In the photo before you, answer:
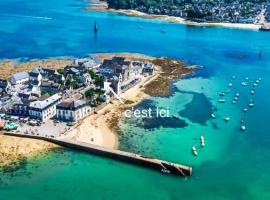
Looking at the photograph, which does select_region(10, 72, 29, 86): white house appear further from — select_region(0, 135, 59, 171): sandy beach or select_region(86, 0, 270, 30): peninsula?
select_region(86, 0, 270, 30): peninsula

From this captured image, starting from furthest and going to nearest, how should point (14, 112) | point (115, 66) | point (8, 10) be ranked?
point (8, 10) → point (115, 66) → point (14, 112)

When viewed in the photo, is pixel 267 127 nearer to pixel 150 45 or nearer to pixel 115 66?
pixel 115 66

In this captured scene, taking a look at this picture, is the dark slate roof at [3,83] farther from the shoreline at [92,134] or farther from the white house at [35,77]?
the shoreline at [92,134]

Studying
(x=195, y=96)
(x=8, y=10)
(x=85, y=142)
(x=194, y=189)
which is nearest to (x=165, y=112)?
(x=195, y=96)

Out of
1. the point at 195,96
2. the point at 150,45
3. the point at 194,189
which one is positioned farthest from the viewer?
the point at 150,45

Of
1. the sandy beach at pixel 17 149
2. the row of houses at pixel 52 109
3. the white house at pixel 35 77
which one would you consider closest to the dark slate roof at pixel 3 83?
the white house at pixel 35 77

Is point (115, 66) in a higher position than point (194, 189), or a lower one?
higher

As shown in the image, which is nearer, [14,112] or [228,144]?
[228,144]
